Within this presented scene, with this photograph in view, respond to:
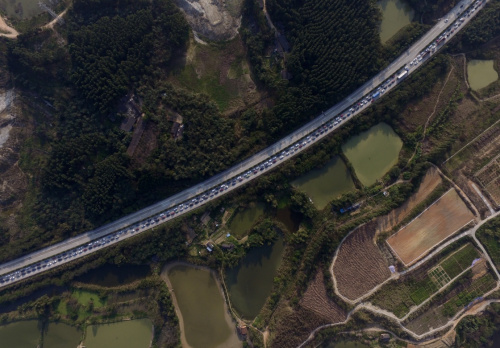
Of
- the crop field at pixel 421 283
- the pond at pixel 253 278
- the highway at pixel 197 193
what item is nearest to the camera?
the crop field at pixel 421 283

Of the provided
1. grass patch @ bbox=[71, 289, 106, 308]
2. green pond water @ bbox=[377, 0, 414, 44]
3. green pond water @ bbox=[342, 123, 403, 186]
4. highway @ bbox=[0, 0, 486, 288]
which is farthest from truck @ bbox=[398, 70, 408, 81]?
grass patch @ bbox=[71, 289, 106, 308]

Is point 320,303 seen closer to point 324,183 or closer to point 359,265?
point 359,265

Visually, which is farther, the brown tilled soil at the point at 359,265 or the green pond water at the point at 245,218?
the green pond water at the point at 245,218

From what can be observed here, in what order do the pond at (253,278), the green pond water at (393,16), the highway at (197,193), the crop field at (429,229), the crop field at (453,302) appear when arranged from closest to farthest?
the crop field at (453,302)
the crop field at (429,229)
the pond at (253,278)
the highway at (197,193)
the green pond water at (393,16)

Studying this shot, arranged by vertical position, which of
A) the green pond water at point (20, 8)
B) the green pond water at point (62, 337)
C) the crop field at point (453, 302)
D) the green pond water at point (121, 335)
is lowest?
the crop field at point (453, 302)

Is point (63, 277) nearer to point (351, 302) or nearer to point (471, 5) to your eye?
point (351, 302)

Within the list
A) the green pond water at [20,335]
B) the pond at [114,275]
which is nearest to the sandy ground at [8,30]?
the pond at [114,275]

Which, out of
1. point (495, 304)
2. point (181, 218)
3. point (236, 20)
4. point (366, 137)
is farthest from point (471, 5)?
point (181, 218)

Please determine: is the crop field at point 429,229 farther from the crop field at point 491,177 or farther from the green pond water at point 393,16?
the green pond water at point 393,16

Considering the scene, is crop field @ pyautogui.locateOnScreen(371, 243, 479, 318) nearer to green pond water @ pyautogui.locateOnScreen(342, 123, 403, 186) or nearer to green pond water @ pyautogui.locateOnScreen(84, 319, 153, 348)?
green pond water @ pyautogui.locateOnScreen(342, 123, 403, 186)
